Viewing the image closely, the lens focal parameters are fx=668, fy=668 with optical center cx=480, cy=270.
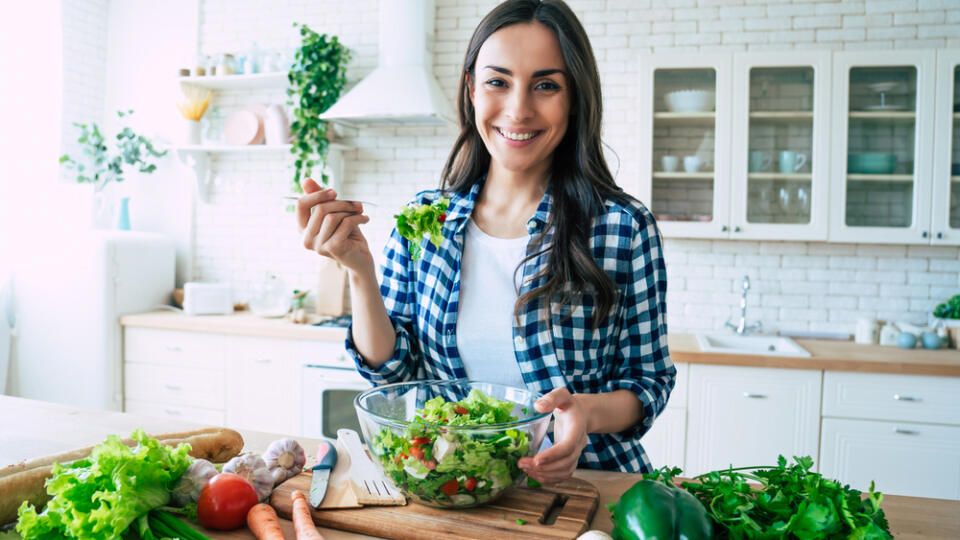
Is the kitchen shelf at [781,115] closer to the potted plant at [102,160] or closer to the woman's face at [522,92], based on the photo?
the woman's face at [522,92]

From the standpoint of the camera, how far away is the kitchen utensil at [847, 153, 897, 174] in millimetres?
3123

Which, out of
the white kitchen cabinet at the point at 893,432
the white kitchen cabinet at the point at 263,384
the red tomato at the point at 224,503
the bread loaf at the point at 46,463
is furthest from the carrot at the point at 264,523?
the white kitchen cabinet at the point at 893,432

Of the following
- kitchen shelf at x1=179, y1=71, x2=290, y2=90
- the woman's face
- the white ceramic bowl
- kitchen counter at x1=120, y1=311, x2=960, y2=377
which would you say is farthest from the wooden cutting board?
kitchen shelf at x1=179, y1=71, x2=290, y2=90

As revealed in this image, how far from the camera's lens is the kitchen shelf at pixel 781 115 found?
3.20m

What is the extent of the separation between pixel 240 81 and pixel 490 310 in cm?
311

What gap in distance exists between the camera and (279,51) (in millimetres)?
4059

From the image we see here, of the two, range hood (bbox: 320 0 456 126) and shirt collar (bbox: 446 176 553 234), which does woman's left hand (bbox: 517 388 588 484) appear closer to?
shirt collar (bbox: 446 176 553 234)

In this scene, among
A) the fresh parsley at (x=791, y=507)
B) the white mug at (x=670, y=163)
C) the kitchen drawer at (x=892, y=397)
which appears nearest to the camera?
the fresh parsley at (x=791, y=507)

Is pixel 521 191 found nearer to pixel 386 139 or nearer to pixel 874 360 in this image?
pixel 874 360

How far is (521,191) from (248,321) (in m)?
2.45

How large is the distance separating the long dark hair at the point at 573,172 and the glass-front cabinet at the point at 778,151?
2.01 meters

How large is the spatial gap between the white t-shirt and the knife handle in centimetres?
39

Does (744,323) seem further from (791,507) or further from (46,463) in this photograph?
(46,463)

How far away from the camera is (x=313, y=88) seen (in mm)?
3660
